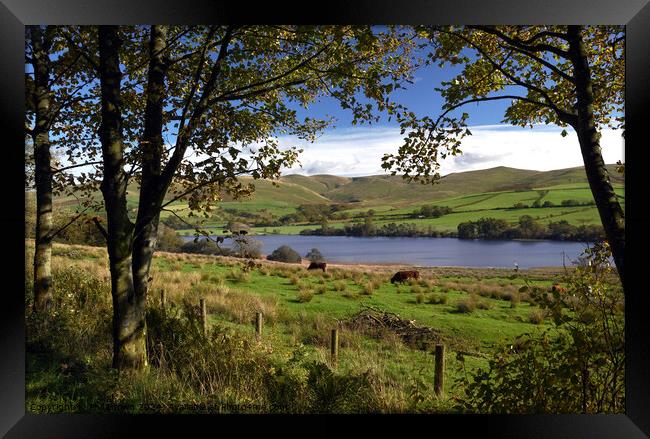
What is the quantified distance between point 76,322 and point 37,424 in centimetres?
206

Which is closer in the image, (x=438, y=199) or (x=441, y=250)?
(x=441, y=250)

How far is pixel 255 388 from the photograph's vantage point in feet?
15.6

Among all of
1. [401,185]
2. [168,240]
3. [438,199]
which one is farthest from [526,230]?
[168,240]

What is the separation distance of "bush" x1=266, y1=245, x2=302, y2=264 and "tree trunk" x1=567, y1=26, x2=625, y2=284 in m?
15.6

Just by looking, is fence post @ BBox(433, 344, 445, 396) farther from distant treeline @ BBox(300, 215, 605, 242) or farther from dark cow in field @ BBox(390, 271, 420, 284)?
dark cow in field @ BBox(390, 271, 420, 284)

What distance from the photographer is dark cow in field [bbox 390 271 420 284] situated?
1694 centimetres

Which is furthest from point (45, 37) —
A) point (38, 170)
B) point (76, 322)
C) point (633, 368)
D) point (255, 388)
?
point (633, 368)

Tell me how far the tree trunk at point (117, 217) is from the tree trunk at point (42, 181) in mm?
2584

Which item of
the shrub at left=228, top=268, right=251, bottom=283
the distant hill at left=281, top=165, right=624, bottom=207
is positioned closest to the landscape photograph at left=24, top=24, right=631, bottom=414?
the distant hill at left=281, top=165, right=624, bottom=207

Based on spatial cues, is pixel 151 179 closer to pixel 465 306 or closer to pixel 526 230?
pixel 526 230

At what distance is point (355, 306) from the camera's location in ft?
39.8
